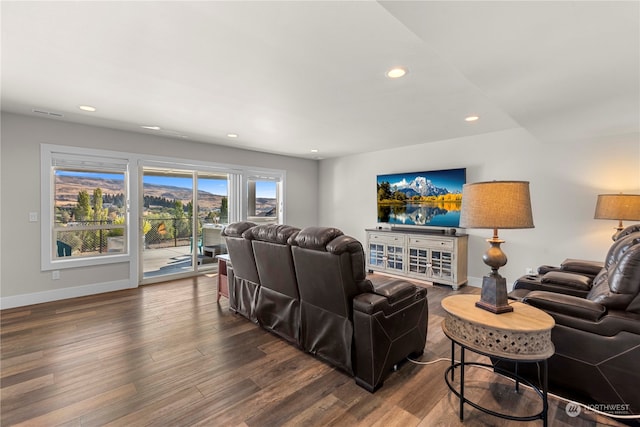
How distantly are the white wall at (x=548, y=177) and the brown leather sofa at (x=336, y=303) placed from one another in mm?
2780

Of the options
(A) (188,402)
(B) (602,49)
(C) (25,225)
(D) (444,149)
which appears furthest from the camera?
(D) (444,149)

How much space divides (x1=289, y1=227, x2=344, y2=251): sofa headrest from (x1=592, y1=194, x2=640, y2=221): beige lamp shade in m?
3.33

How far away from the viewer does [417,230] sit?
5180 millimetres

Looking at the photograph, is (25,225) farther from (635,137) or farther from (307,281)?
(635,137)

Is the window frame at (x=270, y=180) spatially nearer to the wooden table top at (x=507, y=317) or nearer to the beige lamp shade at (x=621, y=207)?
the wooden table top at (x=507, y=317)

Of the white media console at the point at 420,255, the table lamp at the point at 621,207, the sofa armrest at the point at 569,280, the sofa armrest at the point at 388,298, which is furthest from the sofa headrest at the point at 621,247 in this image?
the white media console at the point at 420,255

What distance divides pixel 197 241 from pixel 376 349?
439cm

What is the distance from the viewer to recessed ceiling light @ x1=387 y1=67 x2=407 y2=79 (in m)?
2.35

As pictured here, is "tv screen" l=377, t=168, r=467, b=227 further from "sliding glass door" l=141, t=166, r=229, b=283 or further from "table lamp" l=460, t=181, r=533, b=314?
"sliding glass door" l=141, t=166, r=229, b=283

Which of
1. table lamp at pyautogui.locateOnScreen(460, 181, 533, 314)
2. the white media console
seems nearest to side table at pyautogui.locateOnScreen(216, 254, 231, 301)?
the white media console

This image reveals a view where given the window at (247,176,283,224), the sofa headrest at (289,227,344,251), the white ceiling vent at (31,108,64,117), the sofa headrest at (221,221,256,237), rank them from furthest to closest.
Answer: the window at (247,176,283,224) → the white ceiling vent at (31,108,64,117) → the sofa headrest at (221,221,256,237) → the sofa headrest at (289,227,344,251)

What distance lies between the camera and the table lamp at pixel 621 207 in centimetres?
312

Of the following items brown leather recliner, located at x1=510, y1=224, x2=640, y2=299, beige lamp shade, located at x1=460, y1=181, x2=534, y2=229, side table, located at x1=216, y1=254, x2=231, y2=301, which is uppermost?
beige lamp shade, located at x1=460, y1=181, x2=534, y2=229

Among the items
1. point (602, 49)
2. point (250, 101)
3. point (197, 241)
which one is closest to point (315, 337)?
point (250, 101)
